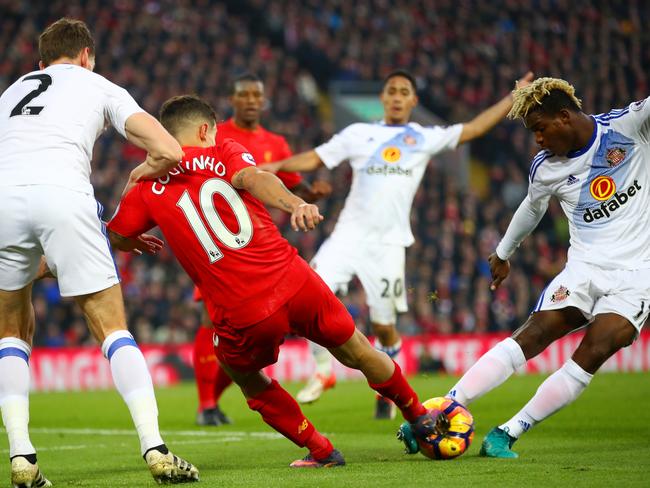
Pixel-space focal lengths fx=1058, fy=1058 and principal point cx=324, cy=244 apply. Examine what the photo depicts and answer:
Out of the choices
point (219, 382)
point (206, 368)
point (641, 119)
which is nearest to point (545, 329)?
point (641, 119)

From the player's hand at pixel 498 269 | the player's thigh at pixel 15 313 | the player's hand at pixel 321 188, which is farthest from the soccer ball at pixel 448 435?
the player's hand at pixel 321 188

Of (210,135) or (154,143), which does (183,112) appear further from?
(154,143)

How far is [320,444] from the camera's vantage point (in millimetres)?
6152

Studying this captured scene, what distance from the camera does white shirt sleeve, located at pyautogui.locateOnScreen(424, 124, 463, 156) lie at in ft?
32.6

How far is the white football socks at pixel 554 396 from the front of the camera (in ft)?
20.4

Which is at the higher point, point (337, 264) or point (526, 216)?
point (526, 216)

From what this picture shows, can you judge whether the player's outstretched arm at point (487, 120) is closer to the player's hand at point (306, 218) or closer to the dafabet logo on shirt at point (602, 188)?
the dafabet logo on shirt at point (602, 188)

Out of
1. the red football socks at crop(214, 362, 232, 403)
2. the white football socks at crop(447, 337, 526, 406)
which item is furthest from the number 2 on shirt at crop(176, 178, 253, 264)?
the red football socks at crop(214, 362, 232, 403)

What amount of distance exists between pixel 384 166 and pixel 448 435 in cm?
440

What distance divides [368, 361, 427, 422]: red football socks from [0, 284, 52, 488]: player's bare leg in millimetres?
1936

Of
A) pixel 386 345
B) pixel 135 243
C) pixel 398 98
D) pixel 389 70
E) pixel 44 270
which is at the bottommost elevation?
pixel 386 345

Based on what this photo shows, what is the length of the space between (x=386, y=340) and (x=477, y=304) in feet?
33.6

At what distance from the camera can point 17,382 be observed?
570 cm

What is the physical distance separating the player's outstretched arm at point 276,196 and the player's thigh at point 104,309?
35.1 inches
